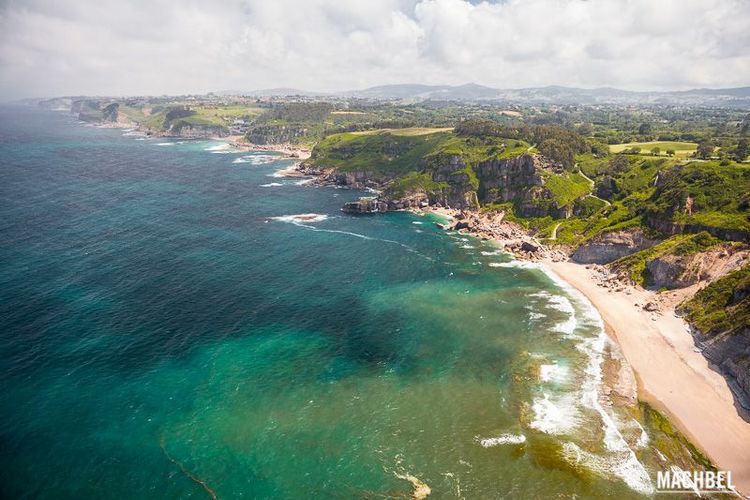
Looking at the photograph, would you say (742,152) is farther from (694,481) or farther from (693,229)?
(694,481)

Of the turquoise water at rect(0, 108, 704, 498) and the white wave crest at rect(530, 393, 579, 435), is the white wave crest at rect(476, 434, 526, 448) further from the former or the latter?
the white wave crest at rect(530, 393, 579, 435)

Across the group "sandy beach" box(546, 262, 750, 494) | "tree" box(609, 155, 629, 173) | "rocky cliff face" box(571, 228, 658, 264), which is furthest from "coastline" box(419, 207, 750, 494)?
"tree" box(609, 155, 629, 173)

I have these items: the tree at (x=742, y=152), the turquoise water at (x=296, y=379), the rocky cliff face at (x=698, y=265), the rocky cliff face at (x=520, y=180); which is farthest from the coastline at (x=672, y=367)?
the tree at (x=742, y=152)

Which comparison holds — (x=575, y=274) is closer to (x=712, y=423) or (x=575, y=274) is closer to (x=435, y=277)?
(x=435, y=277)

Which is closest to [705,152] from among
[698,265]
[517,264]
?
[698,265]

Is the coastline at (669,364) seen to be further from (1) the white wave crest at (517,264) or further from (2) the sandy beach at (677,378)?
(1) the white wave crest at (517,264)

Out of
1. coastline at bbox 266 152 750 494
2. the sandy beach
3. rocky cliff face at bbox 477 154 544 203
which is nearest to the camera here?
the sandy beach
